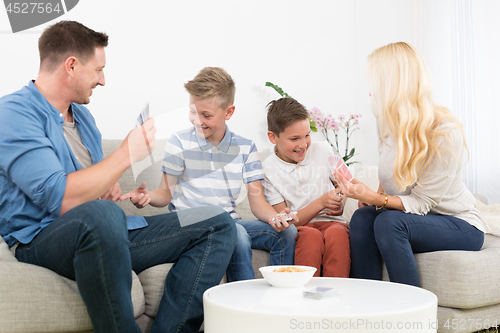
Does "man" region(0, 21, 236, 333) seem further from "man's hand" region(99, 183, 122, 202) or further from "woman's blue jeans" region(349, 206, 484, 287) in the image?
"woman's blue jeans" region(349, 206, 484, 287)

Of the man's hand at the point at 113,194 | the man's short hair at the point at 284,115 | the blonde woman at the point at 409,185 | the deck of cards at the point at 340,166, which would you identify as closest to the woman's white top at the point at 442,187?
the blonde woman at the point at 409,185

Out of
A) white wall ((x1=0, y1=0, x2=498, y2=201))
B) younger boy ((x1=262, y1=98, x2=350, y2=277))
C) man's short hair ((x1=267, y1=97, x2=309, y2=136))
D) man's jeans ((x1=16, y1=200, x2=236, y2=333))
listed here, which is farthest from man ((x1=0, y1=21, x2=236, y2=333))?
man's short hair ((x1=267, y1=97, x2=309, y2=136))

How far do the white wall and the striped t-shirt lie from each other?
0.19 metres

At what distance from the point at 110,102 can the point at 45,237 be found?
4.55ft

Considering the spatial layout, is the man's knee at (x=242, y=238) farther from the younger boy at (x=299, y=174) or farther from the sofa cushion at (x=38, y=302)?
the sofa cushion at (x=38, y=302)

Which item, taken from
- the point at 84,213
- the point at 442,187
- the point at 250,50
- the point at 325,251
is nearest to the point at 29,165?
the point at 84,213

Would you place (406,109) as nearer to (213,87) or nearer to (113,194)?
(213,87)

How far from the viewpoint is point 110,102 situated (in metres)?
2.39

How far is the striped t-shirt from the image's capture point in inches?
67.9

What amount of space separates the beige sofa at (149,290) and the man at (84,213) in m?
0.05

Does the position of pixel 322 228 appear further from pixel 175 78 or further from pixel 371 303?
pixel 175 78

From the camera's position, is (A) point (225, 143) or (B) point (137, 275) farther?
(A) point (225, 143)

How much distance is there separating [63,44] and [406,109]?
3.98 ft

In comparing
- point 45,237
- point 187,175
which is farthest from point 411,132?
point 45,237
